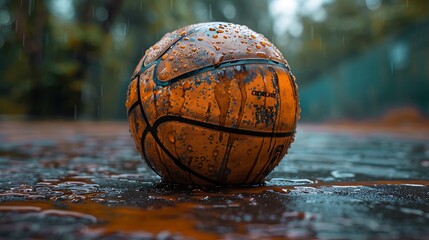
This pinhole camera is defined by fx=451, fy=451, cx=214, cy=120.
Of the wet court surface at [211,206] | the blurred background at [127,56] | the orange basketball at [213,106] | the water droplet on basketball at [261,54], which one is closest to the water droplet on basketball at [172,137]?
the orange basketball at [213,106]

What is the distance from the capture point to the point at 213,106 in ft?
8.12

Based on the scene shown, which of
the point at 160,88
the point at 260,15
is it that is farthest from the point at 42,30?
the point at 260,15

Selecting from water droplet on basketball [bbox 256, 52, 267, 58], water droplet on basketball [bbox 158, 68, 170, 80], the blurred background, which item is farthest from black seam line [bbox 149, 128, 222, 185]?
the blurred background

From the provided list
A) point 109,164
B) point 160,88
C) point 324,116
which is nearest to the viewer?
point 160,88

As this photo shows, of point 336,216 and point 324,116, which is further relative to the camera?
point 324,116

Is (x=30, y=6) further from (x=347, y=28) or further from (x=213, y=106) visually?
(x=347, y=28)

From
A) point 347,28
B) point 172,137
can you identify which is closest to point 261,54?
point 172,137

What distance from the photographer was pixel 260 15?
3453 cm

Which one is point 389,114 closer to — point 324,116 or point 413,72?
point 413,72

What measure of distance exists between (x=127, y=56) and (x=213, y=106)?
1076 inches

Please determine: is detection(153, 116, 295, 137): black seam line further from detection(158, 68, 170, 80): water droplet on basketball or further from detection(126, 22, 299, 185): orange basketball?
detection(158, 68, 170, 80): water droplet on basketball

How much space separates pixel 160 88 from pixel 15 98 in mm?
17839

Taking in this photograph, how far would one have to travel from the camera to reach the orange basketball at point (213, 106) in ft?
8.18

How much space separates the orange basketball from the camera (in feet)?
8.18
